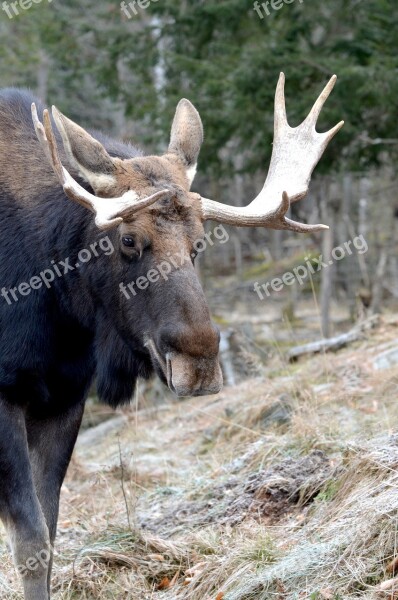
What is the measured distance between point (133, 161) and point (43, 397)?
1432 millimetres

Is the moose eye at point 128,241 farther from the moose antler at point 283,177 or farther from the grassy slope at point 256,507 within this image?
the grassy slope at point 256,507

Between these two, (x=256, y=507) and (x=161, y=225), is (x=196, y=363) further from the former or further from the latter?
(x=256, y=507)

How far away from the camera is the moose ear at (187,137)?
18.4 feet

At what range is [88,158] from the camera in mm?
5082

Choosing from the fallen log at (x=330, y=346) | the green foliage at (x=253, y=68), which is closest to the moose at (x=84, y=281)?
the fallen log at (x=330, y=346)

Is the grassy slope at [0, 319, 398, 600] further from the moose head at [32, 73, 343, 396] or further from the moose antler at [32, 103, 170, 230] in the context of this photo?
the moose antler at [32, 103, 170, 230]

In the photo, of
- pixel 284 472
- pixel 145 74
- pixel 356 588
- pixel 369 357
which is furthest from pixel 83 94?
pixel 356 588

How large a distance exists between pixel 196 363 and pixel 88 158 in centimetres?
139

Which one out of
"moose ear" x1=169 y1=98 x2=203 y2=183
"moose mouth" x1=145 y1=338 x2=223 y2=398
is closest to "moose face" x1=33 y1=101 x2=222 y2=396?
"moose mouth" x1=145 y1=338 x2=223 y2=398

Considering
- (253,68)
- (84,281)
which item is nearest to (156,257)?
(84,281)

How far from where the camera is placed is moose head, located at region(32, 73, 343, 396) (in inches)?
177

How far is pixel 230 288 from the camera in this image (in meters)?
21.9

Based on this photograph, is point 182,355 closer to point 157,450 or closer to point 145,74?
point 157,450

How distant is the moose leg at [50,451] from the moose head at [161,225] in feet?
2.78
